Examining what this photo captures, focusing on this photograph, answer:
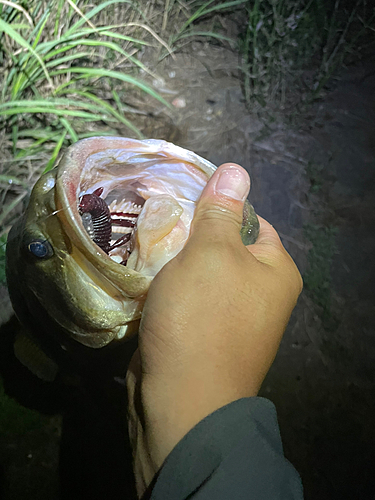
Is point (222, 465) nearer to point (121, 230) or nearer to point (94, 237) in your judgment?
point (94, 237)

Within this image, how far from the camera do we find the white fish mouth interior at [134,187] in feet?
3.26

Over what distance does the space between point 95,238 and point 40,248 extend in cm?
18

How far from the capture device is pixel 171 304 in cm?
82

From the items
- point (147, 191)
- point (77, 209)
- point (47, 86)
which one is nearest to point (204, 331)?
point (77, 209)

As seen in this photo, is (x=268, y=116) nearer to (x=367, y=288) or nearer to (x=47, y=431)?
(x=367, y=288)

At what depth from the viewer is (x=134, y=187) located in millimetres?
1177

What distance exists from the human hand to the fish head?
0.10 metres

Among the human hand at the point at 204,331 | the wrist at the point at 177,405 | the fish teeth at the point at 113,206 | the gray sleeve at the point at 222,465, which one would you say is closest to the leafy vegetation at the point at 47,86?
the fish teeth at the point at 113,206

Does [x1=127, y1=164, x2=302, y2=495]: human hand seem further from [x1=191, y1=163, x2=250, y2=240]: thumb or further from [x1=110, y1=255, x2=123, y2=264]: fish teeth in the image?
[x1=110, y1=255, x2=123, y2=264]: fish teeth

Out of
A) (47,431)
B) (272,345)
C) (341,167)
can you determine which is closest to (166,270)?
(272,345)

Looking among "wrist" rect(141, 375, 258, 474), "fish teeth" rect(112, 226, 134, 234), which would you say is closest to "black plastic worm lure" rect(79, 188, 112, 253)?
"fish teeth" rect(112, 226, 134, 234)

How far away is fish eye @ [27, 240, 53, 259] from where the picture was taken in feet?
2.87

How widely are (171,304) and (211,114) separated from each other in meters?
1.93

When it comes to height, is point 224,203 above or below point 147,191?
above
